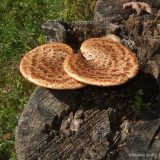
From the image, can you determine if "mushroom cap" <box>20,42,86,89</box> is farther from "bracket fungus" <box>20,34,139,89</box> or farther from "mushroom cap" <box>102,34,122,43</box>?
"mushroom cap" <box>102,34,122,43</box>

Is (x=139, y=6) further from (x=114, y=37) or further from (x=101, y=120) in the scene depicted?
(x=101, y=120)

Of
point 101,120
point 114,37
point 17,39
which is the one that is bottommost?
point 17,39

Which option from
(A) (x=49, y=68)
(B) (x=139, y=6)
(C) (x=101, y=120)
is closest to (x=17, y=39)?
(B) (x=139, y=6)

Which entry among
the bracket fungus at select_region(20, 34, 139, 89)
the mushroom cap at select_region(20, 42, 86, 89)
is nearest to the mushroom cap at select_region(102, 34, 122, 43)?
the bracket fungus at select_region(20, 34, 139, 89)

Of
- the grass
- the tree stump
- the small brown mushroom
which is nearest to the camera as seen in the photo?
the tree stump

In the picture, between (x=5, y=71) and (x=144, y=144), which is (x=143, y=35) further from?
(x=5, y=71)

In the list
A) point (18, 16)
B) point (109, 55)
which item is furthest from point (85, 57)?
point (18, 16)
